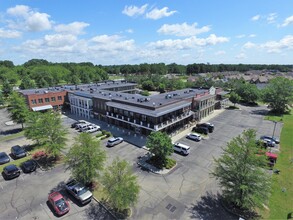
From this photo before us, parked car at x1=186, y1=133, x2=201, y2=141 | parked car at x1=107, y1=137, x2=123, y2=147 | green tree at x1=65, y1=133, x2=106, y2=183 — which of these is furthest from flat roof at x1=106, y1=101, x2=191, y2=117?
green tree at x1=65, y1=133, x2=106, y2=183

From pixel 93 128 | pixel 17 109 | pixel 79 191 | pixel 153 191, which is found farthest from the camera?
pixel 93 128

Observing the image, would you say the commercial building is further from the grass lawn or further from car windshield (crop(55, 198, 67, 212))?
car windshield (crop(55, 198, 67, 212))

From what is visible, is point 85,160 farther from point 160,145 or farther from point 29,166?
point 29,166

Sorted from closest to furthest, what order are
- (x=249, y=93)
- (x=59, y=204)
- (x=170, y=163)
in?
1. (x=59, y=204)
2. (x=170, y=163)
3. (x=249, y=93)

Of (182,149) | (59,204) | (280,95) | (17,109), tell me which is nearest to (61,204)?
(59,204)

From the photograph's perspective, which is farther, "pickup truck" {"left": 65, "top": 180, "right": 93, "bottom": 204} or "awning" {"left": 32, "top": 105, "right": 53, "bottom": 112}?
"awning" {"left": 32, "top": 105, "right": 53, "bottom": 112}

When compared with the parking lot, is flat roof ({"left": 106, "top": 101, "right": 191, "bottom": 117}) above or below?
above

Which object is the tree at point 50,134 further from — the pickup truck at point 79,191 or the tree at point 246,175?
the tree at point 246,175

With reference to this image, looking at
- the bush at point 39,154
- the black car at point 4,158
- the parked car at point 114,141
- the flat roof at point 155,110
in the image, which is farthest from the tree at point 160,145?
the black car at point 4,158
